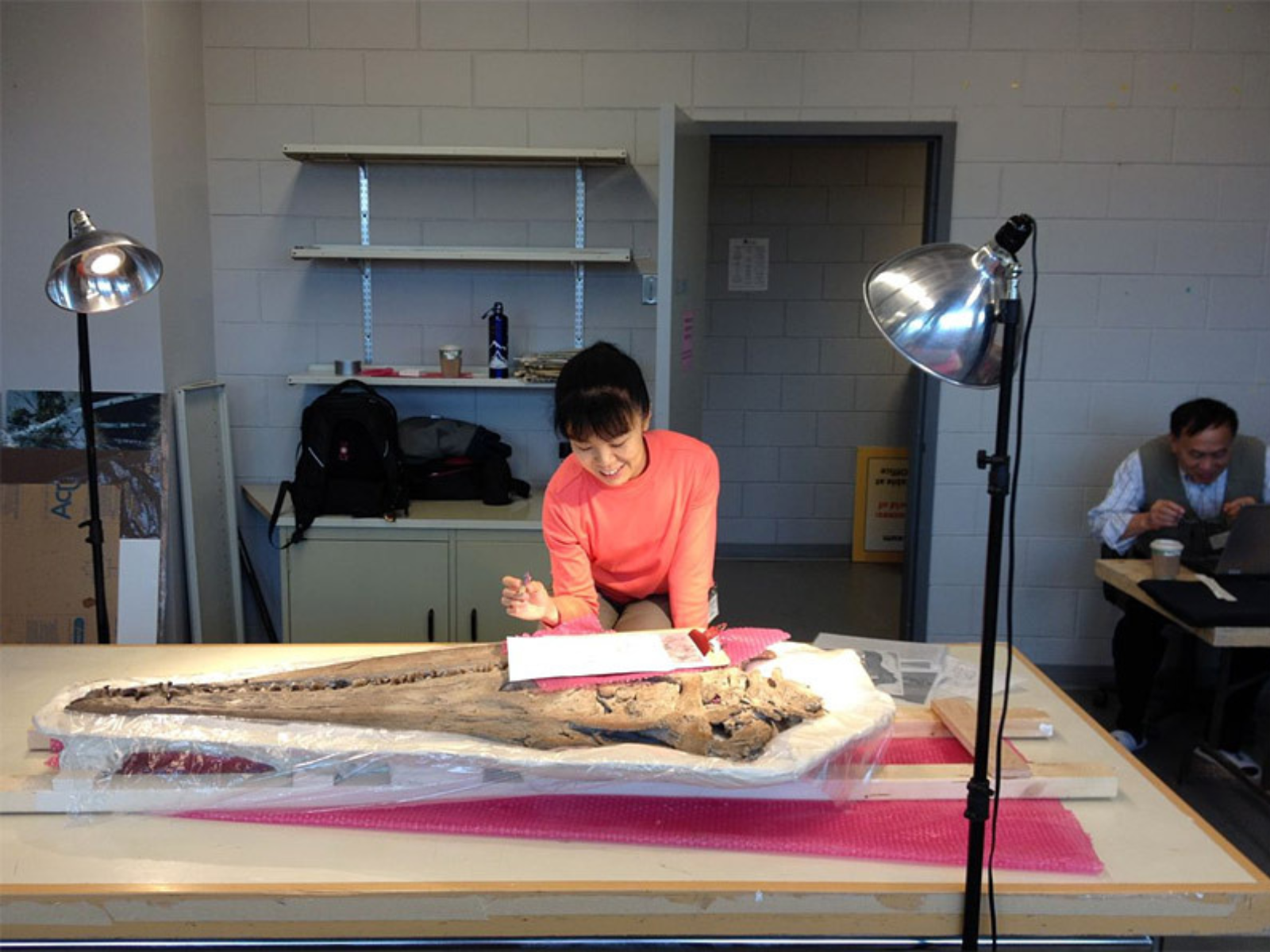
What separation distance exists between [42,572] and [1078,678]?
3653mm

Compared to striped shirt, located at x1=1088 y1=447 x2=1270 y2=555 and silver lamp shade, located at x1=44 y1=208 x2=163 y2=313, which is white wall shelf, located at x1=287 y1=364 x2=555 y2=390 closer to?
silver lamp shade, located at x1=44 y1=208 x2=163 y2=313

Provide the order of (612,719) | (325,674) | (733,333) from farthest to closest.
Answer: (733,333) → (325,674) → (612,719)

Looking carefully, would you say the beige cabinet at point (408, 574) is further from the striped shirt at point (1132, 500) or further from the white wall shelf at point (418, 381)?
the striped shirt at point (1132, 500)

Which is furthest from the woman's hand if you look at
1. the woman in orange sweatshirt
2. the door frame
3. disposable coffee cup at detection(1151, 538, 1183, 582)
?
the door frame

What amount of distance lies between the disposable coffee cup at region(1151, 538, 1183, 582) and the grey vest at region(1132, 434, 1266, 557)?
41 centimetres

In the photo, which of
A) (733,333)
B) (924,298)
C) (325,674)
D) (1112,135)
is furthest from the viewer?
(733,333)

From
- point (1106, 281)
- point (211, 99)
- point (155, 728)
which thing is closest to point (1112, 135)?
point (1106, 281)

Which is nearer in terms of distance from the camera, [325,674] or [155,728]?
[155,728]

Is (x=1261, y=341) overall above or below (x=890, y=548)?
above

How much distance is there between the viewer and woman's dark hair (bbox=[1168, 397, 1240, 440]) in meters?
3.20

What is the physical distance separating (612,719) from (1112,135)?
3.22 meters

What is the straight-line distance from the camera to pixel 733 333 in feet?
18.4

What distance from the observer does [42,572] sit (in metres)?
3.45

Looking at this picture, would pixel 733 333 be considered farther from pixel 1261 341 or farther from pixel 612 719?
pixel 612 719
